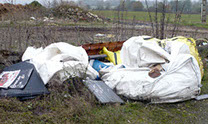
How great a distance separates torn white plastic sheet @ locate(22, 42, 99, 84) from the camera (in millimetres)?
3370

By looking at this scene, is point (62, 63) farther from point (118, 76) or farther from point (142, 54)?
point (142, 54)

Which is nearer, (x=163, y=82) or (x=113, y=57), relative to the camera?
(x=163, y=82)

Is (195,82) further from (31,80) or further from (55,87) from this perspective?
(31,80)

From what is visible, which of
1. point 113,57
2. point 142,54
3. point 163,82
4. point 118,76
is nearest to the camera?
point 163,82

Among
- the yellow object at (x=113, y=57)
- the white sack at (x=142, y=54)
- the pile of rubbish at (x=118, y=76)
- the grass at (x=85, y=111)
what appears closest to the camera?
the grass at (x=85, y=111)

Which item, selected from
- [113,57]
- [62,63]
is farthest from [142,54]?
[62,63]

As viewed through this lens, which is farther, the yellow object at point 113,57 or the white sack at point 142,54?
the yellow object at point 113,57

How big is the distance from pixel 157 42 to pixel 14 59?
2734 mm

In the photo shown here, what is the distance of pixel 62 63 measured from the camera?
11.4 ft

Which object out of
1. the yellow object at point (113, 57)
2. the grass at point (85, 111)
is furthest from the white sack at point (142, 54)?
the grass at point (85, 111)

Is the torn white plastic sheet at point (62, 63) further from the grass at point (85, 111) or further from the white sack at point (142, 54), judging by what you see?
the white sack at point (142, 54)

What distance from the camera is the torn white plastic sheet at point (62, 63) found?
3.37 m

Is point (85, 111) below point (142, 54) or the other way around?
below

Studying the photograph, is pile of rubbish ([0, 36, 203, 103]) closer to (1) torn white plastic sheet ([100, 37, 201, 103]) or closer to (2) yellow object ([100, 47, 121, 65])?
(1) torn white plastic sheet ([100, 37, 201, 103])
